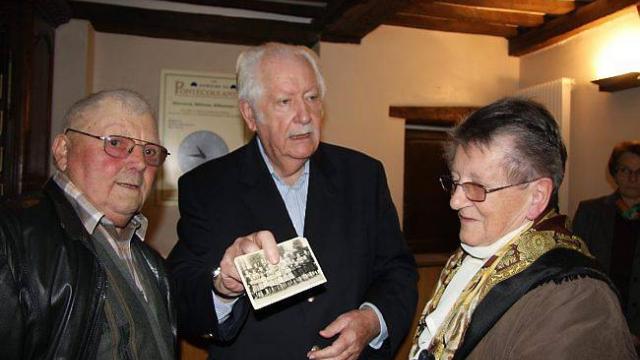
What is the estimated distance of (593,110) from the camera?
5.03 m

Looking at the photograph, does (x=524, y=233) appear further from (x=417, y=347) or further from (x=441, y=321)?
(x=417, y=347)

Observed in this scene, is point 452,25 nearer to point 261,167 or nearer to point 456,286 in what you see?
point 261,167

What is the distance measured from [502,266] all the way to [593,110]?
453 centimetres

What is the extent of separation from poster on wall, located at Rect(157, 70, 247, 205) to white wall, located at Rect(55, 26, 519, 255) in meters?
0.13

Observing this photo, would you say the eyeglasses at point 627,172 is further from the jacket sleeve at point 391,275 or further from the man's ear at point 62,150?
the man's ear at point 62,150

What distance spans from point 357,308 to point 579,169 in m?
4.45

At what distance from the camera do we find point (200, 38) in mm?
5230

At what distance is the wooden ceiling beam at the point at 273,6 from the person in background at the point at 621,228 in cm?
319

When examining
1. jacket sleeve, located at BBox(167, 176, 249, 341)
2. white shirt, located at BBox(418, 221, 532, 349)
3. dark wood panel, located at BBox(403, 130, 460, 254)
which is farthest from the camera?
dark wood panel, located at BBox(403, 130, 460, 254)

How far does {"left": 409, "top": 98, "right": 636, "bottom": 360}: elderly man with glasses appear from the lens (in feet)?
3.54

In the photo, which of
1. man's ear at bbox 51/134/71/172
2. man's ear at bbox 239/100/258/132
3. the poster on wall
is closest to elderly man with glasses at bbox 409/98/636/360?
man's ear at bbox 239/100/258/132

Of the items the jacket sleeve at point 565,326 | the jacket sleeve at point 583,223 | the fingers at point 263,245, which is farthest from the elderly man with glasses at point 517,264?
the jacket sleeve at point 583,223

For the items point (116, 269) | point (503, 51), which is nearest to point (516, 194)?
point (116, 269)

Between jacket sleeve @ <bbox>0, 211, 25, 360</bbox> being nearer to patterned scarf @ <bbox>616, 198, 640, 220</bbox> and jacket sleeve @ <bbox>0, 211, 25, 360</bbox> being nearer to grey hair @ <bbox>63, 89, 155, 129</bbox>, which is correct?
grey hair @ <bbox>63, 89, 155, 129</bbox>
